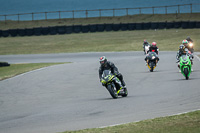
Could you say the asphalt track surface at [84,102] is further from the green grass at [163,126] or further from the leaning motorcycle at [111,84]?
the green grass at [163,126]

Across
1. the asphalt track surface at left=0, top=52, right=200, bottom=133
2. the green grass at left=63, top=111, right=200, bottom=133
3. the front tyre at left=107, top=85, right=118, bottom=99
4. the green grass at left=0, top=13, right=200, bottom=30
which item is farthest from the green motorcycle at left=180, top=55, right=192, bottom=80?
the green grass at left=0, top=13, right=200, bottom=30

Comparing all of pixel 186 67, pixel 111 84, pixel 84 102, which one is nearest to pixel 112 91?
pixel 111 84

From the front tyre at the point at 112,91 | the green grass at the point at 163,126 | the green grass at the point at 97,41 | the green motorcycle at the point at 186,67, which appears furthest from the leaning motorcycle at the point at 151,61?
the green grass at the point at 97,41

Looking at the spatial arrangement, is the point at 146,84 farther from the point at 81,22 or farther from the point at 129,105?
the point at 81,22

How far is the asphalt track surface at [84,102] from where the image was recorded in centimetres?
909

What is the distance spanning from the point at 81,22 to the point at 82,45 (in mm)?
17887

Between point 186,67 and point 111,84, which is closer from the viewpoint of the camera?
point 111,84

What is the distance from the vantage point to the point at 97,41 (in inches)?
1970

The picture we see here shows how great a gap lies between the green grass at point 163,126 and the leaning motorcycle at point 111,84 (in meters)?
3.96

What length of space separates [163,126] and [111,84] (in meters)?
4.81

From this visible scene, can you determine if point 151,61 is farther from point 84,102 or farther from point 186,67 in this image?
point 84,102

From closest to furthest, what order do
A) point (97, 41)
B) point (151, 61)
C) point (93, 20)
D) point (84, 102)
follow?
point (84, 102) → point (151, 61) → point (97, 41) → point (93, 20)

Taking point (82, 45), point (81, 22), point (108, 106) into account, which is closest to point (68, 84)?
point (108, 106)

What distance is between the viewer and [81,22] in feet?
213
